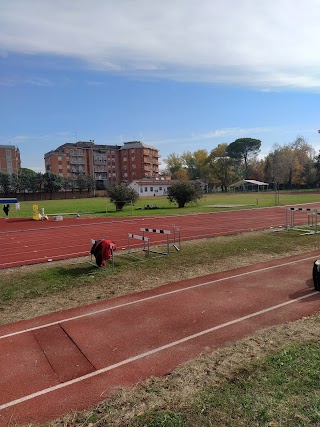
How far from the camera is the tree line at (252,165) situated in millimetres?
90750

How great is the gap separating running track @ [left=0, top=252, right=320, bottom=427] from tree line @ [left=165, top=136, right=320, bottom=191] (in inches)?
3022

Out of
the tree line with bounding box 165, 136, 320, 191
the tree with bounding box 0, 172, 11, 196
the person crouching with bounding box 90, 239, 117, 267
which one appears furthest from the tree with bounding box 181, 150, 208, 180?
the person crouching with bounding box 90, 239, 117, 267

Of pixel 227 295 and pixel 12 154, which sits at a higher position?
pixel 12 154

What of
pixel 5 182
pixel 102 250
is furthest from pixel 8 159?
pixel 102 250

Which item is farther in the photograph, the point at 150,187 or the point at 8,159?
the point at 8,159

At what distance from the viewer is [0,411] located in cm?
396

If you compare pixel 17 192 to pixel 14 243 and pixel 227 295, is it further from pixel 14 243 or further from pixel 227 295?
pixel 227 295

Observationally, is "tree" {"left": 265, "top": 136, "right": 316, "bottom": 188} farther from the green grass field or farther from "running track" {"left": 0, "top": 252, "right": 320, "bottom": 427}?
"running track" {"left": 0, "top": 252, "right": 320, "bottom": 427}

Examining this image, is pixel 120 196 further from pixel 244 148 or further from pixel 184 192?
pixel 244 148

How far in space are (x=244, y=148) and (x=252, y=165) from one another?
5.76m

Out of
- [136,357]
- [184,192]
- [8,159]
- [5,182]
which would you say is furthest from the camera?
[8,159]

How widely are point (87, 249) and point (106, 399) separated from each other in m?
10.8

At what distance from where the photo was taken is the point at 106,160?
123375mm

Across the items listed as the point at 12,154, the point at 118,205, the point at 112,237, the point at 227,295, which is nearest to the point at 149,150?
the point at 12,154
